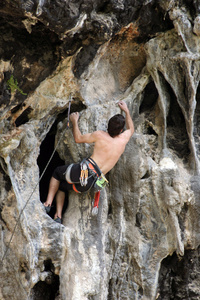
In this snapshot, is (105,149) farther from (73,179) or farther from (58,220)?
(58,220)

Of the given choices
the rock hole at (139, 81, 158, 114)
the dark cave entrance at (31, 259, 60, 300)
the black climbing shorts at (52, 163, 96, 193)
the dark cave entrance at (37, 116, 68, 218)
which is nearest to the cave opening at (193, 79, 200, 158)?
the rock hole at (139, 81, 158, 114)

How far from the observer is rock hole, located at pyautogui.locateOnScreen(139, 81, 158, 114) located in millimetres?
5168

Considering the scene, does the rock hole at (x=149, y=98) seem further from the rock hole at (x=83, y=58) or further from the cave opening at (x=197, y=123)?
the rock hole at (x=83, y=58)

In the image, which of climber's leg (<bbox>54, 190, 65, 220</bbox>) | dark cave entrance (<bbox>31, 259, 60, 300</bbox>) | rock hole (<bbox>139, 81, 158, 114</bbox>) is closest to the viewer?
dark cave entrance (<bbox>31, 259, 60, 300</bbox>)

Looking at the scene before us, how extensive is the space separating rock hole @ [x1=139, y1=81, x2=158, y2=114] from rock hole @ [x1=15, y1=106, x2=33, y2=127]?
5.36 ft

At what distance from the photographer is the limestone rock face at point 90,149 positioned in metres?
3.99

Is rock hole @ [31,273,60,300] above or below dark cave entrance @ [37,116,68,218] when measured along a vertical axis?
below

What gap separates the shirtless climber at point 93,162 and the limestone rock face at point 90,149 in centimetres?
22

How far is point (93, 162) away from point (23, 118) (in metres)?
1.00

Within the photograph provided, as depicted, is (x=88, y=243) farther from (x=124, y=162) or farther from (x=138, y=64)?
(x=138, y=64)

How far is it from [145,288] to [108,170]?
1.57 metres

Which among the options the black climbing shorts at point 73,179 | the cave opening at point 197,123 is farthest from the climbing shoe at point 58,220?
the cave opening at point 197,123

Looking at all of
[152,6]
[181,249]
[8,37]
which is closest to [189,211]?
[181,249]

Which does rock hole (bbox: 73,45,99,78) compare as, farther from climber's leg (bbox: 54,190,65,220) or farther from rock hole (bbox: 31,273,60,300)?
rock hole (bbox: 31,273,60,300)
